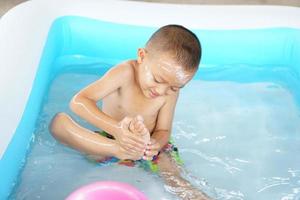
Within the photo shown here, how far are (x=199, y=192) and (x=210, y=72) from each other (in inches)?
35.7

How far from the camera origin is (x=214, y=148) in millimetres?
1889

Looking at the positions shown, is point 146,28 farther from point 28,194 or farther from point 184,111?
point 28,194

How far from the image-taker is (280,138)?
1.99 meters

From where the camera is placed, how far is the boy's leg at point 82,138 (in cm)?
156

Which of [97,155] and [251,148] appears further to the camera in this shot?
[251,148]

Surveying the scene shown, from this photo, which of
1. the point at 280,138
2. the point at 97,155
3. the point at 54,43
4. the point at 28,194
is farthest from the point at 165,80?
the point at 54,43

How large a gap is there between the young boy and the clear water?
0.30 feet

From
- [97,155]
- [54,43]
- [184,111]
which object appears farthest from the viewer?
[54,43]

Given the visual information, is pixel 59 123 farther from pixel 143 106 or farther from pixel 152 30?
pixel 152 30

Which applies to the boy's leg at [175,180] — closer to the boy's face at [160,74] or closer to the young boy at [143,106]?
the young boy at [143,106]

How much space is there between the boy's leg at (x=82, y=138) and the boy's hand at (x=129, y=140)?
0.05 meters

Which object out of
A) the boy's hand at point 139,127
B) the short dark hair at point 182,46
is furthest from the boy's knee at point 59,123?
the short dark hair at point 182,46

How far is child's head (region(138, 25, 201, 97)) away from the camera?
1453 millimetres

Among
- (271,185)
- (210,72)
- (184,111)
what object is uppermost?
(210,72)
